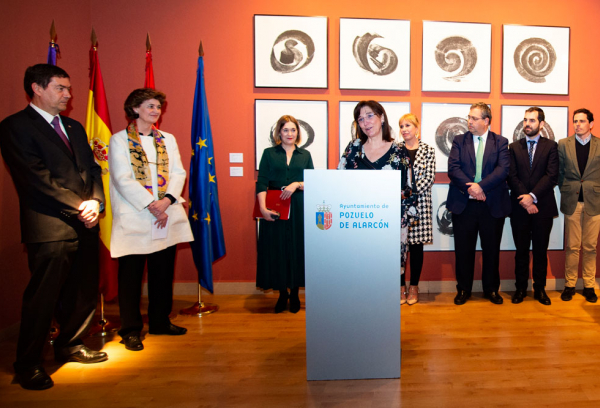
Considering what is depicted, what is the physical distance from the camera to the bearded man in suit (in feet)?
13.8

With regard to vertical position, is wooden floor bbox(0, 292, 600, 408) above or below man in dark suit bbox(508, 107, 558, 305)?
below

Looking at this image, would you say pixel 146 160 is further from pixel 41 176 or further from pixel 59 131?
pixel 41 176

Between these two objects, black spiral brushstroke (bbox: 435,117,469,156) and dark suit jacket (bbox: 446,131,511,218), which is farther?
black spiral brushstroke (bbox: 435,117,469,156)

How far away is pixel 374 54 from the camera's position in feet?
14.9

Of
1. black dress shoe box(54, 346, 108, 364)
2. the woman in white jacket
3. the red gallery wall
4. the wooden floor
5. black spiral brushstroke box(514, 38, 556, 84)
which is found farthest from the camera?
black spiral brushstroke box(514, 38, 556, 84)

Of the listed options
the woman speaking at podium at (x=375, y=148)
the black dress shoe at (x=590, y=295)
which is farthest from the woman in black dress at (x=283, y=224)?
the black dress shoe at (x=590, y=295)

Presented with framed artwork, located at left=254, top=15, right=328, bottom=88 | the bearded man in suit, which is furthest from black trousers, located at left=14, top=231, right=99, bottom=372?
the bearded man in suit

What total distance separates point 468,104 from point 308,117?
6.00ft

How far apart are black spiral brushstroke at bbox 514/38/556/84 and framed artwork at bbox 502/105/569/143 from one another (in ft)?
1.20

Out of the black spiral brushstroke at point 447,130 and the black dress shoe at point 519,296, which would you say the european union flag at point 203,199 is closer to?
the black spiral brushstroke at point 447,130

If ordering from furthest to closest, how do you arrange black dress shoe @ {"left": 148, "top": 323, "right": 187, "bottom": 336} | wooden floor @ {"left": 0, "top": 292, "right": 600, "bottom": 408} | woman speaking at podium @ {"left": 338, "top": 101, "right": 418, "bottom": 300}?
black dress shoe @ {"left": 148, "top": 323, "right": 187, "bottom": 336}
woman speaking at podium @ {"left": 338, "top": 101, "right": 418, "bottom": 300}
wooden floor @ {"left": 0, "top": 292, "right": 600, "bottom": 408}

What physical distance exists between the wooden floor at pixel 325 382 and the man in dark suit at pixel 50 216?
8.0 inches

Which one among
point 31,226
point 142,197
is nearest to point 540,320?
point 142,197

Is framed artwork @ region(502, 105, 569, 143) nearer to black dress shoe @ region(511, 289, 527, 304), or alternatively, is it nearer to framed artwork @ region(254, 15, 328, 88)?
black dress shoe @ region(511, 289, 527, 304)
